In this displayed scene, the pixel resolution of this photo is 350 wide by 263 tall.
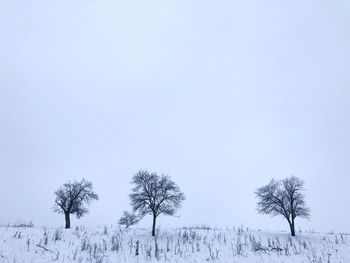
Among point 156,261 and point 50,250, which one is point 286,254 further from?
point 50,250

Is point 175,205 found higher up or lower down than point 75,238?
higher up

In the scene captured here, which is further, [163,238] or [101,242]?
[163,238]

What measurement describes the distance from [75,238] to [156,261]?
998cm

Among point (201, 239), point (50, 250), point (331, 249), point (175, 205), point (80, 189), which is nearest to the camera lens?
point (50, 250)

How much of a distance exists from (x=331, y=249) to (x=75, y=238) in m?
21.0

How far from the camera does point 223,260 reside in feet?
74.3

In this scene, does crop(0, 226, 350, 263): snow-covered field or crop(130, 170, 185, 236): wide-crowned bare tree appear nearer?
crop(0, 226, 350, 263): snow-covered field

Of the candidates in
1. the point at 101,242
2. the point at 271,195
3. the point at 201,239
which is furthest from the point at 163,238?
the point at 271,195

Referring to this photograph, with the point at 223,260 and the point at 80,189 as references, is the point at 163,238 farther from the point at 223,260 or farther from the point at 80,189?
the point at 80,189

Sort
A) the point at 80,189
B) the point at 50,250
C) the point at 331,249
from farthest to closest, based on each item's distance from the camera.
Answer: the point at 80,189 < the point at 331,249 < the point at 50,250

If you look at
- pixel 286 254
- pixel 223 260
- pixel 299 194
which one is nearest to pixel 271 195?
pixel 299 194

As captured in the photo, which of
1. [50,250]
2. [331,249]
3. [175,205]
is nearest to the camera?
[50,250]

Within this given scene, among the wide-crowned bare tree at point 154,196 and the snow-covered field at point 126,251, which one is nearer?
the snow-covered field at point 126,251

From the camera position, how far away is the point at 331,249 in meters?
27.5
